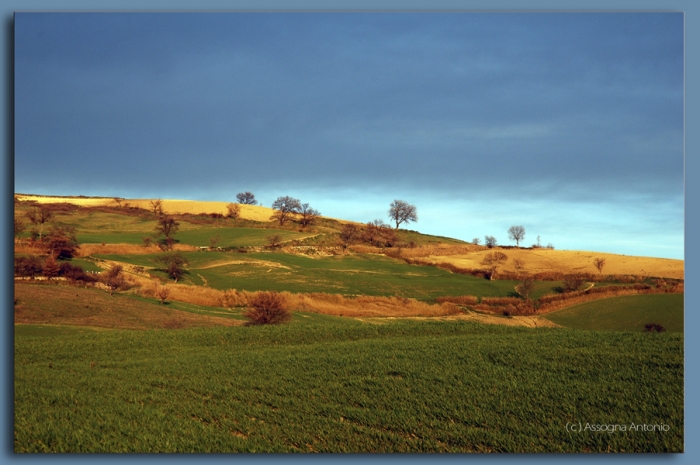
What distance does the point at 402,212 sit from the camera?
28.2 feet

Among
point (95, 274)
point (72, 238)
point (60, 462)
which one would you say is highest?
point (72, 238)

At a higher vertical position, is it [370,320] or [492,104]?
[492,104]

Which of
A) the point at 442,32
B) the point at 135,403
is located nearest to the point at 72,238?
the point at 135,403

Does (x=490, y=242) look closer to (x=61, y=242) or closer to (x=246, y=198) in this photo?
(x=246, y=198)

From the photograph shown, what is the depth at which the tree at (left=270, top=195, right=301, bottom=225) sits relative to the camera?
347 inches

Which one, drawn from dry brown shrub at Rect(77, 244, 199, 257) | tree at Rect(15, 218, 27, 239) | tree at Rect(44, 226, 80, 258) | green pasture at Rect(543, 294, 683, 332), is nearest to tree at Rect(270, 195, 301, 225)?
dry brown shrub at Rect(77, 244, 199, 257)

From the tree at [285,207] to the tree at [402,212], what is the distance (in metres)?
1.48

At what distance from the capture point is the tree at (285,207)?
8.80m

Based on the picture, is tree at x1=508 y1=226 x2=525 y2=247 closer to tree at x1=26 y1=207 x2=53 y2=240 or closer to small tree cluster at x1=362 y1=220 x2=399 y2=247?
small tree cluster at x1=362 y1=220 x2=399 y2=247

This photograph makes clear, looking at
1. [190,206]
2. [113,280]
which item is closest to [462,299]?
[190,206]

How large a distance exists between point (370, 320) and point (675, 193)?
4.82 metres

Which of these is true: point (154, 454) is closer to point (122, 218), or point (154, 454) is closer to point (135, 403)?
point (135, 403)

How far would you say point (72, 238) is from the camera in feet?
27.7

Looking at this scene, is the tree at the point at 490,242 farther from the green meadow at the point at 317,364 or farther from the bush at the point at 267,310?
the bush at the point at 267,310
